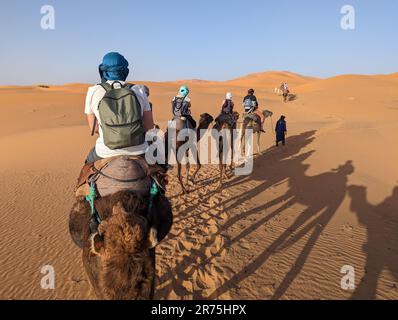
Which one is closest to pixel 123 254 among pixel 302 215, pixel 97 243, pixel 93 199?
pixel 97 243

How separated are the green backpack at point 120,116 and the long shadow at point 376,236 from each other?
3.97 m

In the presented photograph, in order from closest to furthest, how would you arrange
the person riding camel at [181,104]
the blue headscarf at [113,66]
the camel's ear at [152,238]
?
1. the camel's ear at [152,238]
2. the blue headscarf at [113,66]
3. the person riding camel at [181,104]

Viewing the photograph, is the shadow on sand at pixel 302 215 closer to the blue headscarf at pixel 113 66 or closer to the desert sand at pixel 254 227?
the desert sand at pixel 254 227

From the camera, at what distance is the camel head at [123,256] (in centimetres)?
230

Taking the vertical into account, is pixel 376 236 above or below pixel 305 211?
below

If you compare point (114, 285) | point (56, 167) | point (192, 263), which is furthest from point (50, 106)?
point (114, 285)

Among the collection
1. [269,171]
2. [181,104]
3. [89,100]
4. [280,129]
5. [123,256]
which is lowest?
[269,171]

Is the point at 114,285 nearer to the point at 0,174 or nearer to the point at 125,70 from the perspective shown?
the point at 125,70

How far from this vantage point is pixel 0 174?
10469 mm

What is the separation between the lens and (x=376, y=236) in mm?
6363

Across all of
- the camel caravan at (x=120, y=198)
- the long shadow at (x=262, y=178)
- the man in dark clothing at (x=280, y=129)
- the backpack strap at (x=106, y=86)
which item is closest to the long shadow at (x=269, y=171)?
the long shadow at (x=262, y=178)

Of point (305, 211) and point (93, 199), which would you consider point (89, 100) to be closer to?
point (93, 199)

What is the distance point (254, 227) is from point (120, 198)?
179 inches

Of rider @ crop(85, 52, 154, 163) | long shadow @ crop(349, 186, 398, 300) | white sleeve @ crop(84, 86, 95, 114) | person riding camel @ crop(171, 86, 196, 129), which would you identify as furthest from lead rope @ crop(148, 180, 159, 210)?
person riding camel @ crop(171, 86, 196, 129)
